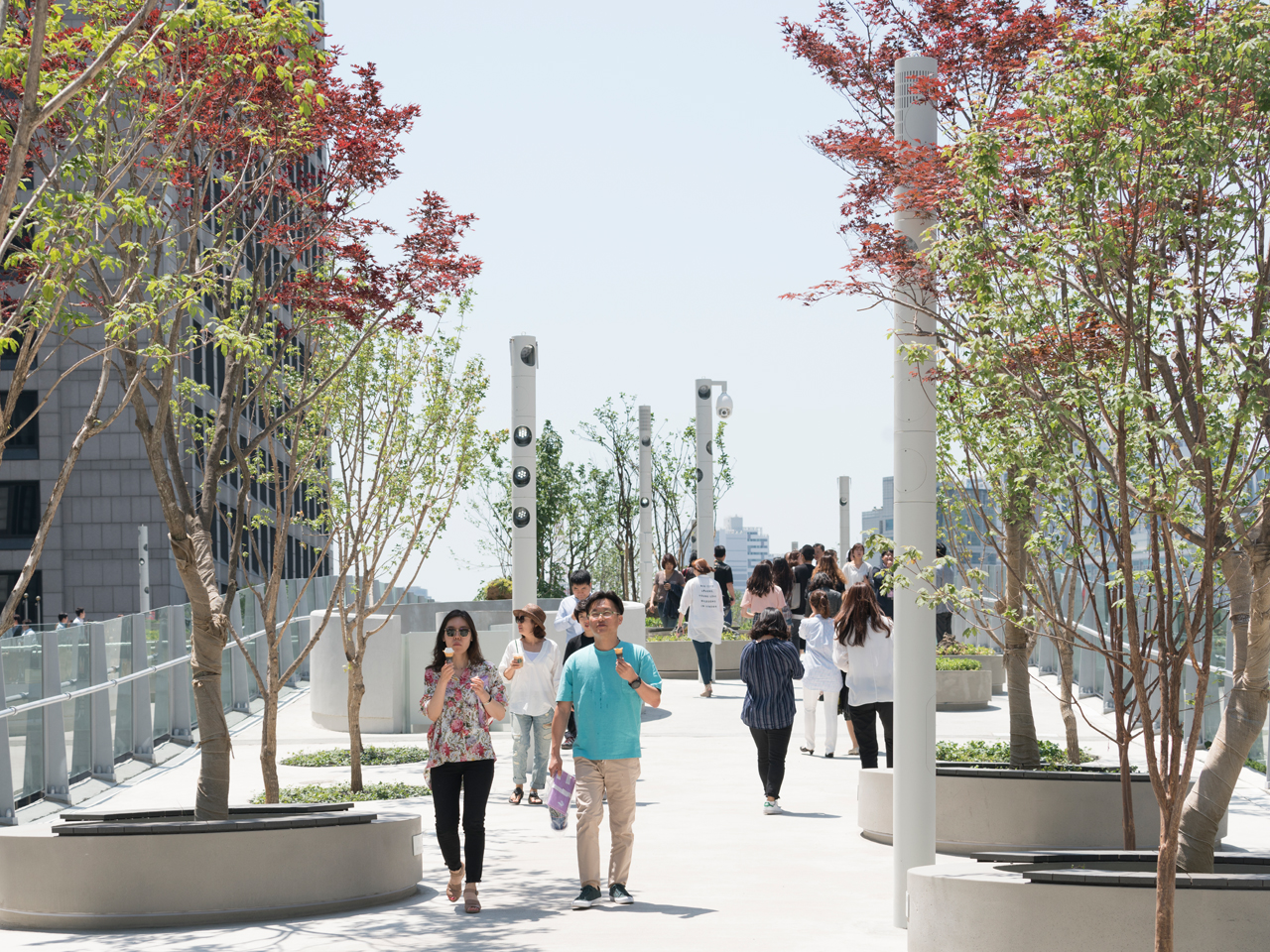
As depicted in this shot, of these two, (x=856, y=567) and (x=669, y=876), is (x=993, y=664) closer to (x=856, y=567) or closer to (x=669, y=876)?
(x=856, y=567)

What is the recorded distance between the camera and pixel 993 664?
22.1 meters

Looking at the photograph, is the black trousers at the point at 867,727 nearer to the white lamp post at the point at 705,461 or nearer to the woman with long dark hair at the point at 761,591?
the woman with long dark hair at the point at 761,591

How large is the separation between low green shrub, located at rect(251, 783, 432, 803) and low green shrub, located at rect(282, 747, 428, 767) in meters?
1.63

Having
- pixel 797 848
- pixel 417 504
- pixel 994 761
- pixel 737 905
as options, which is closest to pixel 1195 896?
pixel 737 905

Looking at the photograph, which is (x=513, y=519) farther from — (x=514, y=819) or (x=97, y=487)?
(x=97, y=487)

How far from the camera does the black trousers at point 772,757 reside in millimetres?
12414

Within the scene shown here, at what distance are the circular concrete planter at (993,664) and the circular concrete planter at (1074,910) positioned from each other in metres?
13.7

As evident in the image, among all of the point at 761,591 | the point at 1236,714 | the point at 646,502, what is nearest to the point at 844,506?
the point at 646,502

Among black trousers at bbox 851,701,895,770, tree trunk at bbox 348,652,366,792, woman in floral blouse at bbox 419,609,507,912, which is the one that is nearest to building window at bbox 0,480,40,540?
tree trunk at bbox 348,652,366,792

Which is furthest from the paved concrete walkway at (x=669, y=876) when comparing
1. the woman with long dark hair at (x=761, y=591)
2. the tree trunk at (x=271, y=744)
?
the woman with long dark hair at (x=761, y=591)

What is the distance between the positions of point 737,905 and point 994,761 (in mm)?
3866

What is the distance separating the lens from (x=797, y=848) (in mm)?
10930

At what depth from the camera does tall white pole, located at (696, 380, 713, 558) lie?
95.9ft

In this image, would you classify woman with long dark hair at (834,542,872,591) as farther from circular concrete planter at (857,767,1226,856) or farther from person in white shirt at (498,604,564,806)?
circular concrete planter at (857,767,1226,856)
